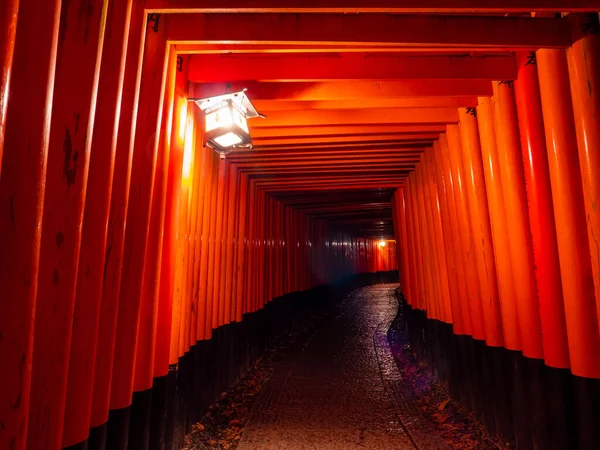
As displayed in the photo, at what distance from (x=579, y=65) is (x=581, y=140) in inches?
23.9

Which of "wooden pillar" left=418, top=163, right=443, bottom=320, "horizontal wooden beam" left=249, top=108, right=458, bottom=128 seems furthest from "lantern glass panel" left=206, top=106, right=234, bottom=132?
"wooden pillar" left=418, top=163, right=443, bottom=320

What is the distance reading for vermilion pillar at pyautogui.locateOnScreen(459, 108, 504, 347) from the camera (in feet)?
13.1

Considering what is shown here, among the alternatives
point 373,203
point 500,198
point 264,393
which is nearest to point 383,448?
point 264,393

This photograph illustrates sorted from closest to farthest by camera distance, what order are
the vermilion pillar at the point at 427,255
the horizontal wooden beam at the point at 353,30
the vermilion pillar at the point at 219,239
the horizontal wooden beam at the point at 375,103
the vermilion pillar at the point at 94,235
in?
the vermilion pillar at the point at 94,235
the horizontal wooden beam at the point at 353,30
the horizontal wooden beam at the point at 375,103
the vermilion pillar at the point at 219,239
the vermilion pillar at the point at 427,255

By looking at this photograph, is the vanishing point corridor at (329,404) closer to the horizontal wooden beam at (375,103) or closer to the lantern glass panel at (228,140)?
the lantern glass panel at (228,140)

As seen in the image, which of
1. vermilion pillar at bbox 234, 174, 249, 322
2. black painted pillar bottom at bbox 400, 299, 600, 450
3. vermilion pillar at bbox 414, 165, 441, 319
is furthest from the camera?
vermilion pillar at bbox 234, 174, 249, 322

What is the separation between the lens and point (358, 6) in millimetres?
2514

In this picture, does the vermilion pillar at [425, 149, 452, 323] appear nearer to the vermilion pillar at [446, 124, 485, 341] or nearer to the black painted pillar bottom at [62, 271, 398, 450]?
the vermilion pillar at [446, 124, 485, 341]

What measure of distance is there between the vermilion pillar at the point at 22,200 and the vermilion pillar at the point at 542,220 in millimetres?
3558

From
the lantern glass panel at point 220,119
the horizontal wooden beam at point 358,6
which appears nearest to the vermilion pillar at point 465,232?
the horizontal wooden beam at point 358,6

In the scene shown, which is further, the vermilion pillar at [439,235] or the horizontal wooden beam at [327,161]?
the horizontal wooden beam at [327,161]

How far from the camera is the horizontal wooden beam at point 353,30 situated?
2854 mm

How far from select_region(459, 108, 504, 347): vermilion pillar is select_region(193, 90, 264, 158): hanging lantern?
266 centimetres

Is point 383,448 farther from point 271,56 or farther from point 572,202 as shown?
point 271,56
